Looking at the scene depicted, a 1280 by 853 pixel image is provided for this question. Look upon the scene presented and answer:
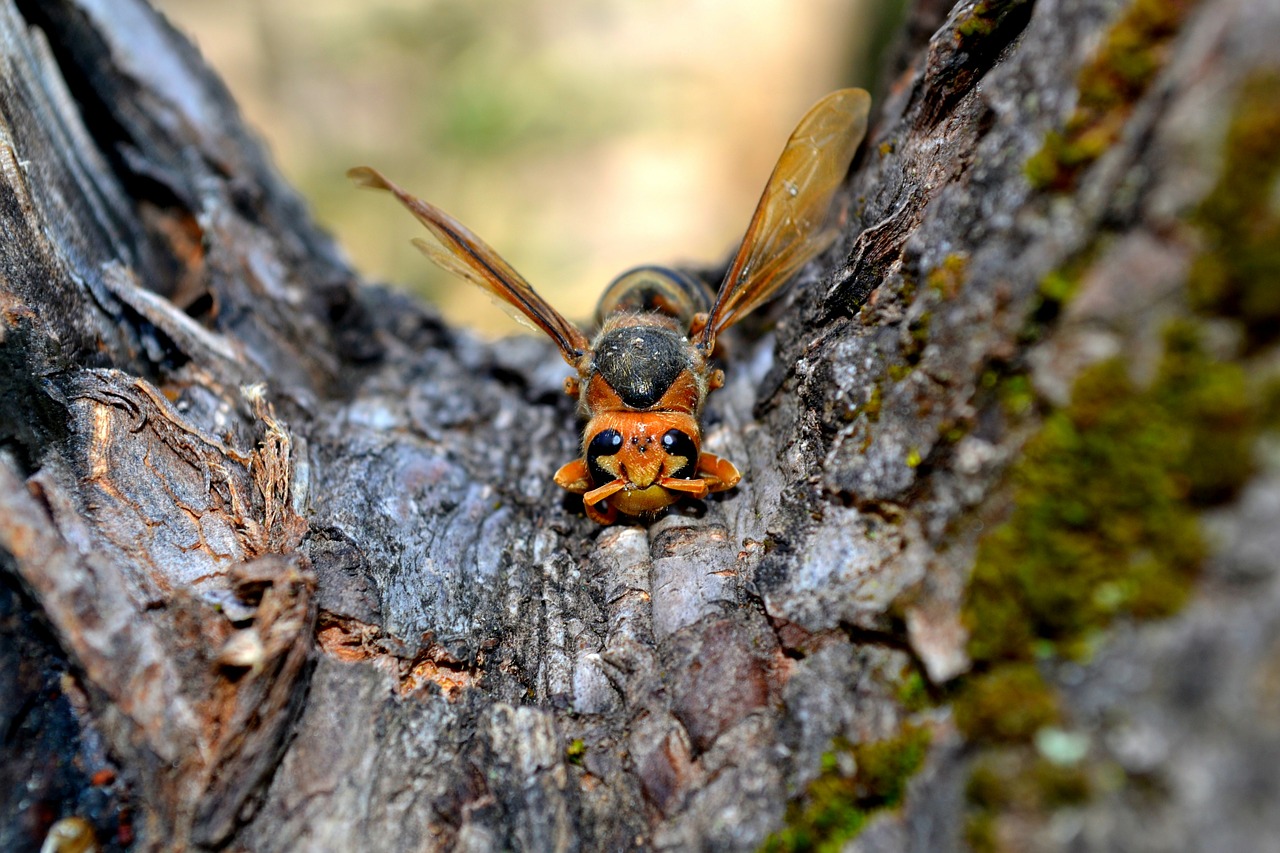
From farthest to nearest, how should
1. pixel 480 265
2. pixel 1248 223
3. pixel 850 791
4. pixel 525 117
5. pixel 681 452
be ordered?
pixel 525 117 → pixel 480 265 → pixel 681 452 → pixel 850 791 → pixel 1248 223

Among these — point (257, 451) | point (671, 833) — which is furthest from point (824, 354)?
point (257, 451)

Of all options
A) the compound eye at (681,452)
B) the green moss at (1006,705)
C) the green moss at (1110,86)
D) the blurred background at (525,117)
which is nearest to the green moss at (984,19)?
the green moss at (1110,86)

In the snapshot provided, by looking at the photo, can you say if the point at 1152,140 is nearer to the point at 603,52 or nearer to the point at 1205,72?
the point at 1205,72

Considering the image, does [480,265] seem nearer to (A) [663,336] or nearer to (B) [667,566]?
(A) [663,336]

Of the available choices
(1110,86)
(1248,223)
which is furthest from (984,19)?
(1248,223)

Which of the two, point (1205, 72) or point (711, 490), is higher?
point (711, 490)

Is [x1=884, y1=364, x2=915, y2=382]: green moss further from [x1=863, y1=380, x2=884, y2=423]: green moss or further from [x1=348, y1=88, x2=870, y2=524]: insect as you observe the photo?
[x1=348, y1=88, x2=870, y2=524]: insect

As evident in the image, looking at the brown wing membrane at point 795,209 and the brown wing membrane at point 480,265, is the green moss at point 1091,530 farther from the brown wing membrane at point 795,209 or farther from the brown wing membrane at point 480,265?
the brown wing membrane at point 480,265
